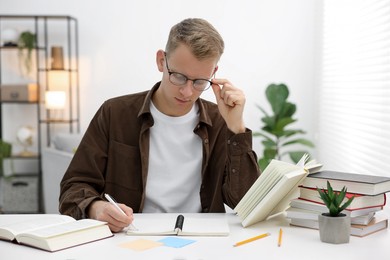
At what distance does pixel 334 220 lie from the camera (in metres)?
1.50

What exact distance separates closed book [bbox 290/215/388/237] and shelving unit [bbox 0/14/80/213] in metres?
3.89

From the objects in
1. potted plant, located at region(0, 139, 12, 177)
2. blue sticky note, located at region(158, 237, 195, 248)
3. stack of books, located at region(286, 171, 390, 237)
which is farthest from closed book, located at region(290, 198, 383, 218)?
potted plant, located at region(0, 139, 12, 177)

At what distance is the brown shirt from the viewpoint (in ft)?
6.45

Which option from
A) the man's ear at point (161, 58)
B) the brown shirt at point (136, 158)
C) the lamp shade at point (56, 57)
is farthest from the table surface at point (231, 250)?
the lamp shade at point (56, 57)

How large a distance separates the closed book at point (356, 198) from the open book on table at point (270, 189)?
0.03 meters

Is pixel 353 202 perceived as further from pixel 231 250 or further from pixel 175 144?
pixel 175 144

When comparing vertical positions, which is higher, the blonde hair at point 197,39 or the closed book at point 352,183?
the blonde hair at point 197,39

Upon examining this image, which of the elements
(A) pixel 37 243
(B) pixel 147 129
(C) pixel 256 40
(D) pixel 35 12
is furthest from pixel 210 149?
(D) pixel 35 12

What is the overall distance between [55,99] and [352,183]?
12.9 ft

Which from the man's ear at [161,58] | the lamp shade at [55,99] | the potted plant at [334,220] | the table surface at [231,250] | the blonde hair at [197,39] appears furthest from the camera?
the lamp shade at [55,99]

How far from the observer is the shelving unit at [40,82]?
5352 mm

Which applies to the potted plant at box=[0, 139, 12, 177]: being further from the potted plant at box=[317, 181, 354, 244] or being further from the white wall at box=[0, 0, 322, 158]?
the potted plant at box=[317, 181, 354, 244]

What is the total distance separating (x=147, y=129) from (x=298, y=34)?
3.47m

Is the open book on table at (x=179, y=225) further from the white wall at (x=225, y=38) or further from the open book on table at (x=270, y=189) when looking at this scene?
the white wall at (x=225, y=38)
